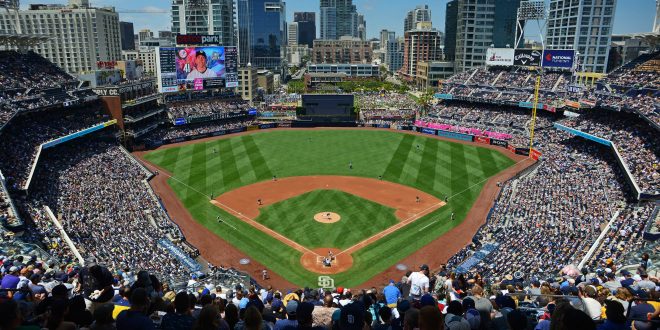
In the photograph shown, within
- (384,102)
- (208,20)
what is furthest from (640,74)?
(208,20)

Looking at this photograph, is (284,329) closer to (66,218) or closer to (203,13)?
(66,218)

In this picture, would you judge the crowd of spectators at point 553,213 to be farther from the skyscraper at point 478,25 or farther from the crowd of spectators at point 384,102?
the skyscraper at point 478,25

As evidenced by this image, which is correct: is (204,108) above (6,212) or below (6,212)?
above

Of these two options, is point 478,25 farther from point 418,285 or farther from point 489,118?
point 418,285

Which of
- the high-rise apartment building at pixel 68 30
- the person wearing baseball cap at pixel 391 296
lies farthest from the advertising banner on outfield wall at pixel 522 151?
the high-rise apartment building at pixel 68 30

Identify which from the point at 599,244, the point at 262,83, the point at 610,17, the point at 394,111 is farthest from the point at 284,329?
the point at 262,83

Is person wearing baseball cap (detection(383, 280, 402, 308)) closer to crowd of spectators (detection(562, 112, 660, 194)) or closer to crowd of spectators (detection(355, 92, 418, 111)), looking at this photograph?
crowd of spectators (detection(562, 112, 660, 194))
